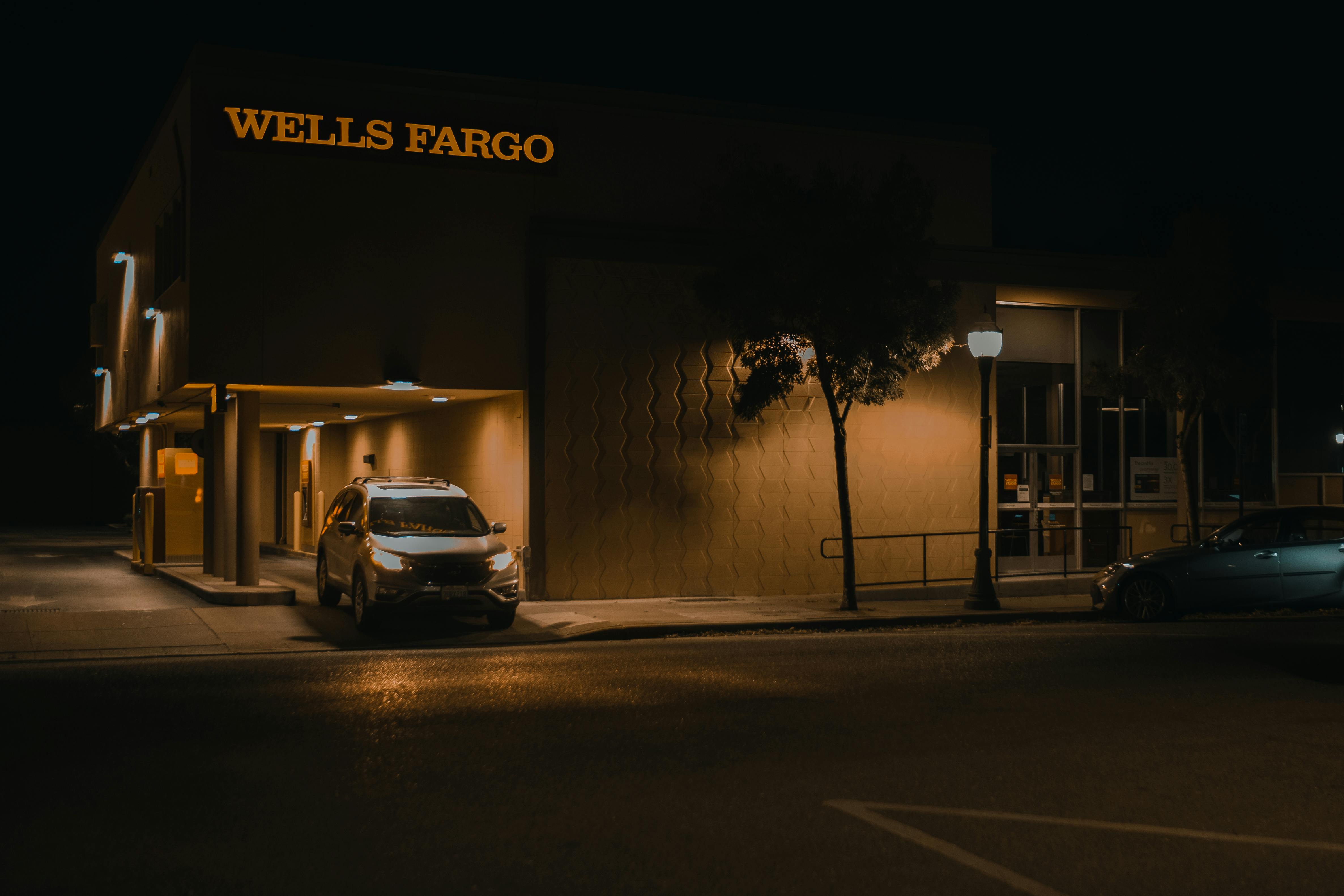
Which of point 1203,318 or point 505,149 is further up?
point 505,149

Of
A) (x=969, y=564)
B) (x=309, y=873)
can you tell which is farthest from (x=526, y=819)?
(x=969, y=564)

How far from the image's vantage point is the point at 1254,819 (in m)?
6.52

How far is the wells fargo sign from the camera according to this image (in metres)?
17.7

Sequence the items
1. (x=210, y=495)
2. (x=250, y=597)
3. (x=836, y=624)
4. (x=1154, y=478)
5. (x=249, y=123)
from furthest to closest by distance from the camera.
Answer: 1. (x=1154, y=478)
2. (x=210, y=495)
3. (x=249, y=123)
4. (x=250, y=597)
5. (x=836, y=624)

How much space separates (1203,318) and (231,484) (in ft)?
51.0

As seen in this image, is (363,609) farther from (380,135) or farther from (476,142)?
(476,142)

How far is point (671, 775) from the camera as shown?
7395 millimetres

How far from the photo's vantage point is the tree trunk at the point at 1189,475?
20.9 meters

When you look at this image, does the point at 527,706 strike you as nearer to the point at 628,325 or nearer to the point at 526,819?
the point at 526,819

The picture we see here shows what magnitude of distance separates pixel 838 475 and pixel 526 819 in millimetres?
11751

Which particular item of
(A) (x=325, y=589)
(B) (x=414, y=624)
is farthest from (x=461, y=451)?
(B) (x=414, y=624)

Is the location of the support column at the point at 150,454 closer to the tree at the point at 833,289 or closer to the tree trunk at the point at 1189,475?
the tree at the point at 833,289

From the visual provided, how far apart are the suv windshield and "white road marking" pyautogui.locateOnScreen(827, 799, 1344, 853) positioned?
32.9 ft

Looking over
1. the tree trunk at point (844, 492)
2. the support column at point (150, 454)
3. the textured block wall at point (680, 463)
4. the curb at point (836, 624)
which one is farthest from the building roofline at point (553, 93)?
the support column at point (150, 454)
